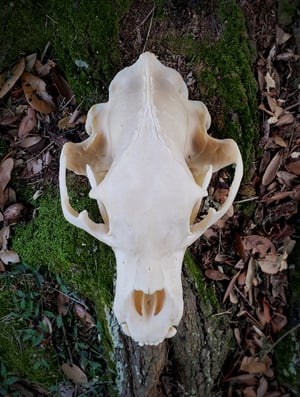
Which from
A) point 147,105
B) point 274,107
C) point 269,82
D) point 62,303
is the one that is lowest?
point 62,303

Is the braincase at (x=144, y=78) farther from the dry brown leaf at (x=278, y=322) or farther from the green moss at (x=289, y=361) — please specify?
the green moss at (x=289, y=361)

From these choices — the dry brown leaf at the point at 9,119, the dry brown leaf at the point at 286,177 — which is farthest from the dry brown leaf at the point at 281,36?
the dry brown leaf at the point at 9,119

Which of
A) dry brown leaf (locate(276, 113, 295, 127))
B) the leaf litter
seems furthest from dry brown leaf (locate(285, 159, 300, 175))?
dry brown leaf (locate(276, 113, 295, 127))

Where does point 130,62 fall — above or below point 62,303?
above

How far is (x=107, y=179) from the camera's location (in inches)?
74.5

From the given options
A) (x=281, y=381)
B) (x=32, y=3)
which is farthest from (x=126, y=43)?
(x=281, y=381)

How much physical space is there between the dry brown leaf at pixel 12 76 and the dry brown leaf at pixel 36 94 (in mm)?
43

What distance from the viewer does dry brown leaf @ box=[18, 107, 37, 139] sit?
11.1 feet

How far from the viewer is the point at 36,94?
11.0 feet

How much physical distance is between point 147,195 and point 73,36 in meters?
1.55

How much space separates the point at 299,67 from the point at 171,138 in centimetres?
181

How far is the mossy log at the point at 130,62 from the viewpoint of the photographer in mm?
2861

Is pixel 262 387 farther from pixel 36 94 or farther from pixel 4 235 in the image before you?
pixel 36 94

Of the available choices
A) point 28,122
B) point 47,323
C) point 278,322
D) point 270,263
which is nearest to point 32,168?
point 28,122
